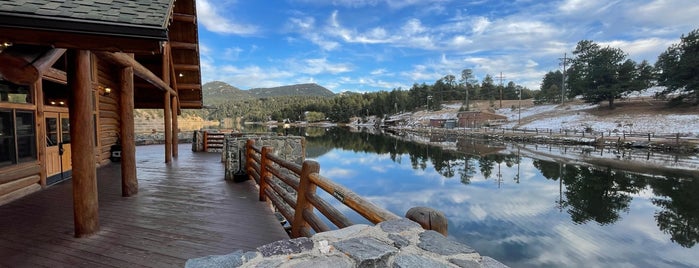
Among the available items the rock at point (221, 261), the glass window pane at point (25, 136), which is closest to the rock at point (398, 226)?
the rock at point (221, 261)

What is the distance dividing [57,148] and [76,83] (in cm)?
512

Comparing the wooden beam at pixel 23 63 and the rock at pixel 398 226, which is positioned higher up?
the wooden beam at pixel 23 63

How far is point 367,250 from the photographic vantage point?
1.74 metres

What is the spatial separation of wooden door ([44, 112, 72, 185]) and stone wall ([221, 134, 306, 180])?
11.8 feet

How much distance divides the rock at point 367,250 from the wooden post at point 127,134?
224 inches

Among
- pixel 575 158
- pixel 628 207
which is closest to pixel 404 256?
pixel 628 207

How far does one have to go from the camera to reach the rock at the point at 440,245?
1.76 metres

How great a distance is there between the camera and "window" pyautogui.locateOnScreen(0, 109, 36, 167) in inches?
214

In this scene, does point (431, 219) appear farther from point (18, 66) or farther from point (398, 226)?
point (18, 66)

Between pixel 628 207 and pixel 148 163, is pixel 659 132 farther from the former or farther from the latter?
pixel 148 163

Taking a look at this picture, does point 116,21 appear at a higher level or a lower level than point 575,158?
higher

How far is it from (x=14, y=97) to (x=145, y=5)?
4.61m

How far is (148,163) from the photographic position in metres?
10.2

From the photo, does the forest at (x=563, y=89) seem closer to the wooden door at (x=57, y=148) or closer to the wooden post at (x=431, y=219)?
the wooden door at (x=57, y=148)
